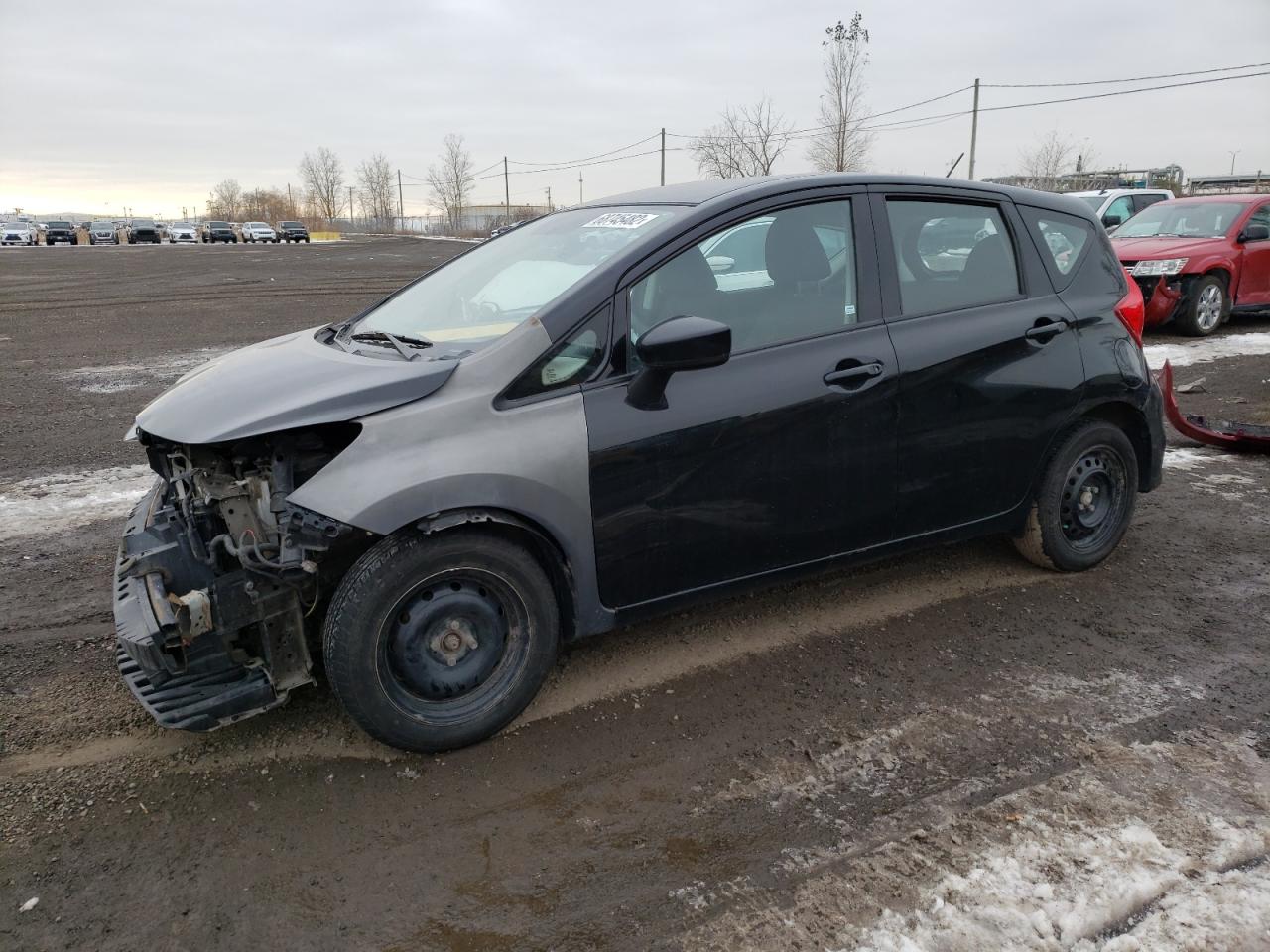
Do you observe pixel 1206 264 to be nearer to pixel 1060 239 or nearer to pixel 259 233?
pixel 1060 239

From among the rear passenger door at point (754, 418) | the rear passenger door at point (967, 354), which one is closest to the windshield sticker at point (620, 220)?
the rear passenger door at point (754, 418)

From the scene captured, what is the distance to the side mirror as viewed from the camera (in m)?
2.95

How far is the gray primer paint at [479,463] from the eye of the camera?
273cm

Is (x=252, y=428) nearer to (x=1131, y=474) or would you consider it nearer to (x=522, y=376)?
(x=522, y=376)

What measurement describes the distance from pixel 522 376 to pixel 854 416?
4.31 ft

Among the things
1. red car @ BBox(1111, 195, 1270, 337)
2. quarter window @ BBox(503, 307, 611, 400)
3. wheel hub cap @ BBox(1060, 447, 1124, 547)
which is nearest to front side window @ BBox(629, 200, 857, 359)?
quarter window @ BBox(503, 307, 611, 400)

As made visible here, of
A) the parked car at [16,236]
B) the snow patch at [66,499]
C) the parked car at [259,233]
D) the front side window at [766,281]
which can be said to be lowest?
the snow patch at [66,499]

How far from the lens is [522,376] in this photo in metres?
2.99

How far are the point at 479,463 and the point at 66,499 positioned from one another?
4025mm

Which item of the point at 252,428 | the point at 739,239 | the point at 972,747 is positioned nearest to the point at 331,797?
the point at 252,428

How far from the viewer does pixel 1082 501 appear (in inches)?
170

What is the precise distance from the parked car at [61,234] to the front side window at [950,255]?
65851 mm

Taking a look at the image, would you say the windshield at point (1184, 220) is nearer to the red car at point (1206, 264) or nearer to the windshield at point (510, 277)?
the red car at point (1206, 264)

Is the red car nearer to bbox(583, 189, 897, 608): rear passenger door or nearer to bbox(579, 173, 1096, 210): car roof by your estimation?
bbox(579, 173, 1096, 210): car roof
